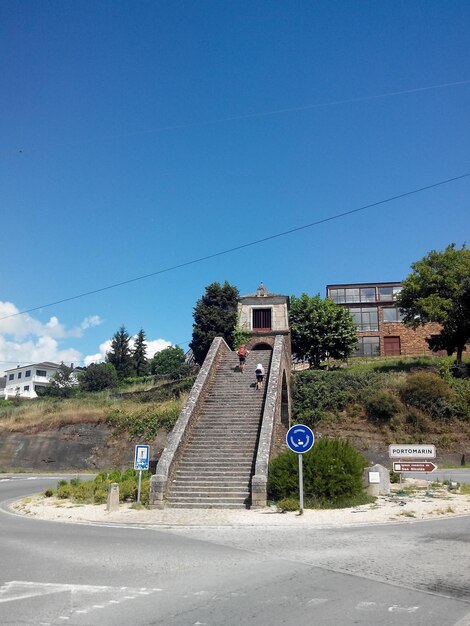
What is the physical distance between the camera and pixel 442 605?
17.7 ft

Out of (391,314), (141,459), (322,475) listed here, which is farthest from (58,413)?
(391,314)

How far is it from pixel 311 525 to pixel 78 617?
698 centimetres

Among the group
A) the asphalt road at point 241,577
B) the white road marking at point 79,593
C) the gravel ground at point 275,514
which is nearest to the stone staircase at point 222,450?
the gravel ground at point 275,514

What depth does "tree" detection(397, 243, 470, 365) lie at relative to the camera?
3338cm

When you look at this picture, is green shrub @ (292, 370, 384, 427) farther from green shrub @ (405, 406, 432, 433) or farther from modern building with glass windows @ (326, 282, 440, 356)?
modern building with glass windows @ (326, 282, 440, 356)

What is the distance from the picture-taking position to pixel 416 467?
1539cm

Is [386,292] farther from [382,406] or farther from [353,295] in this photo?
[382,406]

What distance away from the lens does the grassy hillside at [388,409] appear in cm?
2841

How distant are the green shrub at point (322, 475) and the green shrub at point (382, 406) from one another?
16.2m

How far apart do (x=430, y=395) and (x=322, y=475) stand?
18294 mm

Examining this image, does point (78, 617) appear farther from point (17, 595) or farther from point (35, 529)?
point (35, 529)

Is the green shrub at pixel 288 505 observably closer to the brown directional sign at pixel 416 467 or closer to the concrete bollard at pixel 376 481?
the concrete bollard at pixel 376 481

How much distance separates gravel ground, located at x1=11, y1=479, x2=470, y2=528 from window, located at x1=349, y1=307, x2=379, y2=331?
41.1 metres

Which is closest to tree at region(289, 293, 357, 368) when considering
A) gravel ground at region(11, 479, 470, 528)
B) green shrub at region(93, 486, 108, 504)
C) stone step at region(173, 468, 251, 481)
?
gravel ground at region(11, 479, 470, 528)
